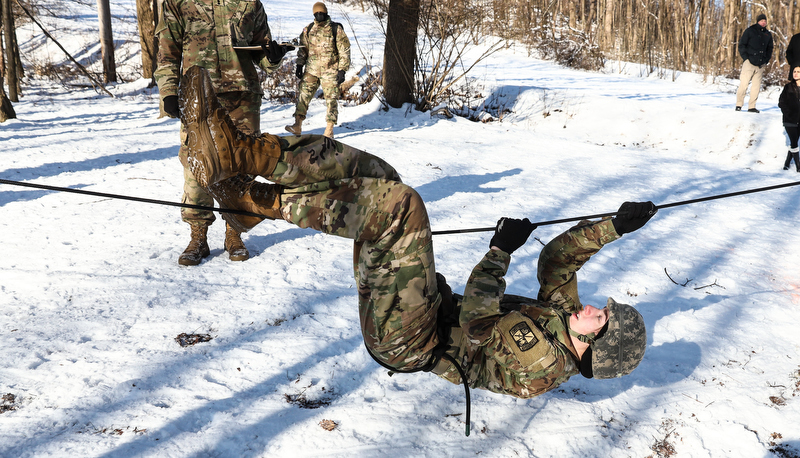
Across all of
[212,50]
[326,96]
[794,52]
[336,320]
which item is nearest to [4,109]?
[326,96]

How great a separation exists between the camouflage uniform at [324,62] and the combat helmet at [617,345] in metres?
6.10

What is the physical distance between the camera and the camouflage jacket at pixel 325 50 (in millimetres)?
7773

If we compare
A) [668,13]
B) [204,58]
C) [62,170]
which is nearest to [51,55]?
[62,170]

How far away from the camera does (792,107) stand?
6.89m

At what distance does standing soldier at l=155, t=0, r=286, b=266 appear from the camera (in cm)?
381

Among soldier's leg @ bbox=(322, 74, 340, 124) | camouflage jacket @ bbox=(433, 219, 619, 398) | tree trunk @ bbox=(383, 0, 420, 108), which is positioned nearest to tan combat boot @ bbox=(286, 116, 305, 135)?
soldier's leg @ bbox=(322, 74, 340, 124)

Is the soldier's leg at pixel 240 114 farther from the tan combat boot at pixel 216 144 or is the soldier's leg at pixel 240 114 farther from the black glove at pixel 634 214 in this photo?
the black glove at pixel 634 214

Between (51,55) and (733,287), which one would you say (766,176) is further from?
(51,55)

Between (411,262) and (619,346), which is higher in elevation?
(411,262)

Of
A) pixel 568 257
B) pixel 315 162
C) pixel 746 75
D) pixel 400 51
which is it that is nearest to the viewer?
pixel 315 162

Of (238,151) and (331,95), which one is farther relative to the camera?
(331,95)

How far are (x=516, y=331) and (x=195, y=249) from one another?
259cm

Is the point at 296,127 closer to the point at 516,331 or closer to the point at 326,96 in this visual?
the point at 326,96

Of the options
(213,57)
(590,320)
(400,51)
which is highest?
(400,51)
